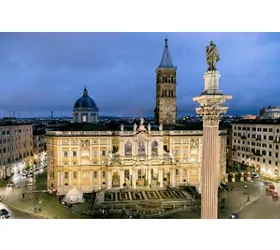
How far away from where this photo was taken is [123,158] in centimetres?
2391

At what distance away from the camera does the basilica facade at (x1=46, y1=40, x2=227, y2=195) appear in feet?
76.3

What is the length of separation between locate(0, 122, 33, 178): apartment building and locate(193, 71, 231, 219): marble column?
23.7m

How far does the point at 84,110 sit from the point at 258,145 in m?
19.3

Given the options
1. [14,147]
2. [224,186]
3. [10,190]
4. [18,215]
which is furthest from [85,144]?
[224,186]

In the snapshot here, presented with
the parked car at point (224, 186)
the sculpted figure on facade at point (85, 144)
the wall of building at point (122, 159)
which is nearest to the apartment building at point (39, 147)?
the wall of building at point (122, 159)

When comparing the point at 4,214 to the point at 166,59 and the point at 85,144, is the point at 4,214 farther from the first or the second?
the point at 166,59

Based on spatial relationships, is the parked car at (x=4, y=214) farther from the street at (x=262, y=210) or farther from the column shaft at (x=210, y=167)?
the street at (x=262, y=210)

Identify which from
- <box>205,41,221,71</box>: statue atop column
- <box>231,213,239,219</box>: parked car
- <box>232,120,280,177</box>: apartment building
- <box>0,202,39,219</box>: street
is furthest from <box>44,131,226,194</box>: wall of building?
<box>205,41,221,71</box>: statue atop column

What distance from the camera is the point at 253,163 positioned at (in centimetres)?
2967

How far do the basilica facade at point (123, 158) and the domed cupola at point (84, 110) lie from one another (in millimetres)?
6519

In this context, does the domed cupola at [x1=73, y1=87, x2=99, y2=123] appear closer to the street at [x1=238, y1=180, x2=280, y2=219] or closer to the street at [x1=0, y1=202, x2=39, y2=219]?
the street at [x1=0, y1=202, x2=39, y2=219]

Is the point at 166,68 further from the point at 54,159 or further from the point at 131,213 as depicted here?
the point at 131,213
